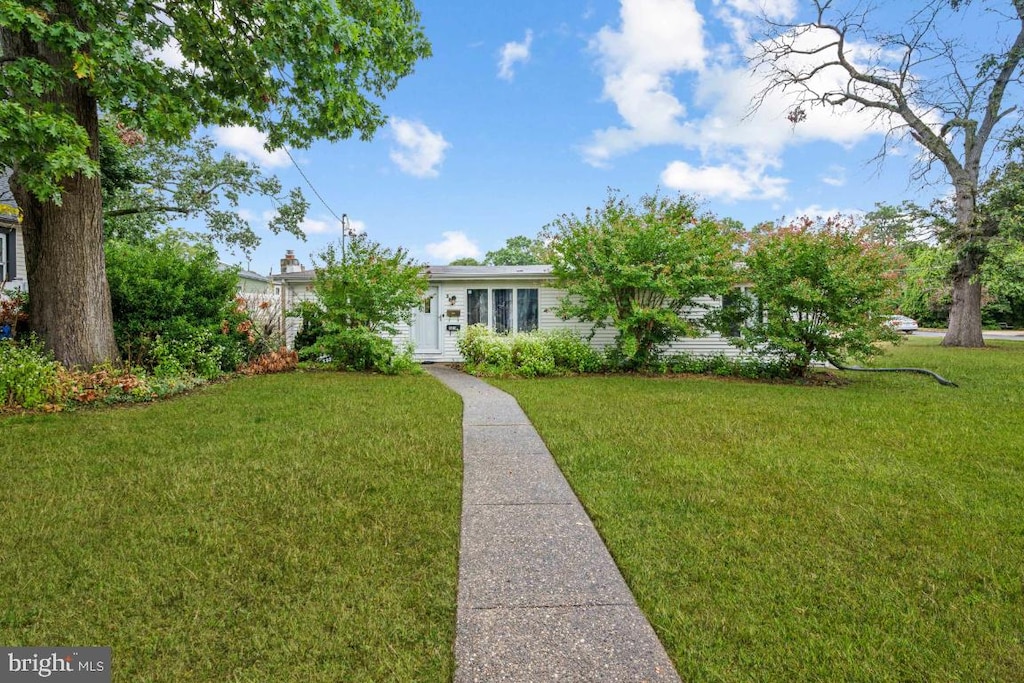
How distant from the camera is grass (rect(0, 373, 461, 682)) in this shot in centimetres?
184

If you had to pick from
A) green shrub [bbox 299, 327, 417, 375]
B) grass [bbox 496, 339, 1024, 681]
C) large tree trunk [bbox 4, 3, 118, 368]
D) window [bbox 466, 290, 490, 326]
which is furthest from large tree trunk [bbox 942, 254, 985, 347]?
large tree trunk [bbox 4, 3, 118, 368]

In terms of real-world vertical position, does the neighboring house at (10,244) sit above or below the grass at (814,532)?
above

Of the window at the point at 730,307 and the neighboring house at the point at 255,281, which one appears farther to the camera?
the neighboring house at the point at 255,281

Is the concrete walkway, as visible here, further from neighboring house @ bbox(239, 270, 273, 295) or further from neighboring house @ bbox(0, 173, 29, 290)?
neighboring house @ bbox(239, 270, 273, 295)

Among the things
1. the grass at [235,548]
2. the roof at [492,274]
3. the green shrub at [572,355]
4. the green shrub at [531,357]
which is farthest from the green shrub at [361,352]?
the grass at [235,548]

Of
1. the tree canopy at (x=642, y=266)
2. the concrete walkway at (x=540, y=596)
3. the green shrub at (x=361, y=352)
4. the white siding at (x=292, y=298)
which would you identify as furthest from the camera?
the white siding at (x=292, y=298)

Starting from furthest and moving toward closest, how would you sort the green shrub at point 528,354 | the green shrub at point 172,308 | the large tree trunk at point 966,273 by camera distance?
the large tree trunk at point 966,273, the green shrub at point 528,354, the green shrub at point 172,308

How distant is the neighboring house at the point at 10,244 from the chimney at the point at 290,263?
624 cm

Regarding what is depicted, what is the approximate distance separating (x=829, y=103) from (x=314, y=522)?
20305 mm

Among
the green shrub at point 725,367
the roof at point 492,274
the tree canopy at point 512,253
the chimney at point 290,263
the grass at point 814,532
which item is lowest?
the grass at point 814,532

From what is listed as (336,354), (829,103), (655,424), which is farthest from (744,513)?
(829,103)

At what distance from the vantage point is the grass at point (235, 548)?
72.6 inches

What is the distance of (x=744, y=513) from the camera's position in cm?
308

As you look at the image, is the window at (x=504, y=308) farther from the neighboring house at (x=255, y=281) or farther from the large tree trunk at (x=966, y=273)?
the large tree trunk at (x=966, y=273)
